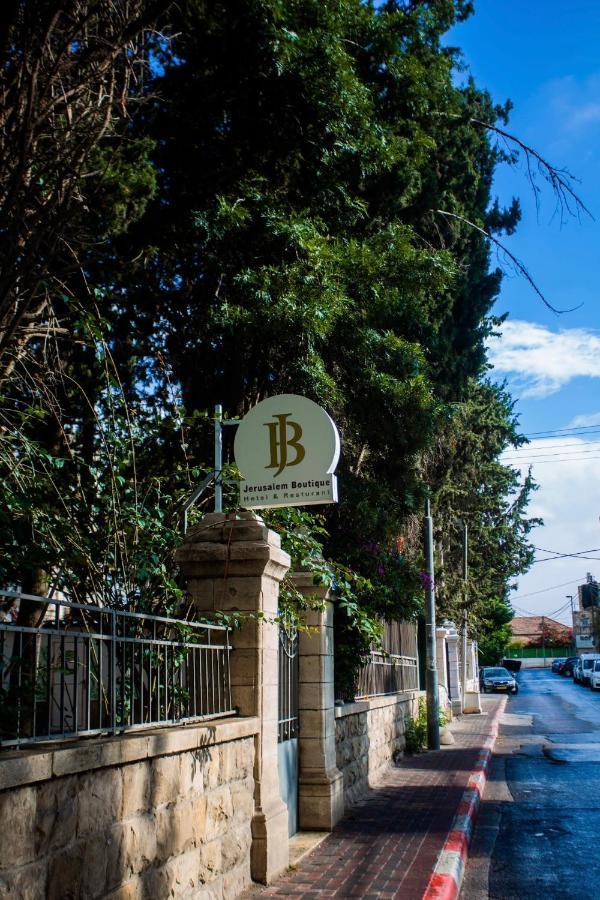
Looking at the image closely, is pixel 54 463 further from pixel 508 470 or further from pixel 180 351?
pixel 508 470

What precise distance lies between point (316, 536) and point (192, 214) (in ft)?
15.7

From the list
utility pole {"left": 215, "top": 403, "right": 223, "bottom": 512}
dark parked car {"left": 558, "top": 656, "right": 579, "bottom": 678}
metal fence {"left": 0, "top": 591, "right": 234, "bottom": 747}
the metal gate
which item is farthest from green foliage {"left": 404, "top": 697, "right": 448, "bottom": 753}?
dark parked car {"left": 558, "top": 656, "right": 579, "bottom": 678}

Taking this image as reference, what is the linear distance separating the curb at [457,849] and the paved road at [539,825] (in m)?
0.13

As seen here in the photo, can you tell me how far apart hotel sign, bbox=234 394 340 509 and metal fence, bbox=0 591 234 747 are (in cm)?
128

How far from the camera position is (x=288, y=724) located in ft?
28.3

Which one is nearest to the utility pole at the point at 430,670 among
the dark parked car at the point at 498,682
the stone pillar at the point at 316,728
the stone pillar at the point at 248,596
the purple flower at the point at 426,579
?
the purple flower at the point at 426,579

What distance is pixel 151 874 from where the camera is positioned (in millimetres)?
4723

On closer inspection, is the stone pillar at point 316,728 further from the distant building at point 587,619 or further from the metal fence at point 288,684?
the distant building at point 587,619

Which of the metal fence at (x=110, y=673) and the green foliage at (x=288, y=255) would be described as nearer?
the metal fence at (x=110, y=673)

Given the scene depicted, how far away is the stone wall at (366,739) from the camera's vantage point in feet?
33.9

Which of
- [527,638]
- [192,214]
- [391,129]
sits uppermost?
[391,129]

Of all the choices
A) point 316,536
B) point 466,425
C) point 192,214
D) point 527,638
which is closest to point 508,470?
point 466,425

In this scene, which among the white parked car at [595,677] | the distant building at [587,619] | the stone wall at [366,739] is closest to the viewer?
the stone wall at [366,739]

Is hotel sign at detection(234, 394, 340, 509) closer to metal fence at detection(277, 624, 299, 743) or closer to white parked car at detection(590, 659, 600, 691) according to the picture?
metal fence at detection(277, 624, 299, 743)
